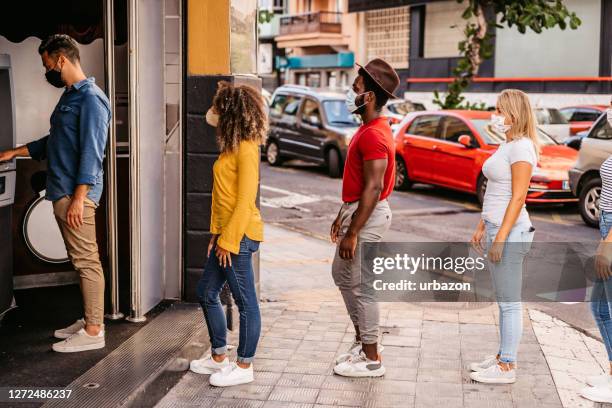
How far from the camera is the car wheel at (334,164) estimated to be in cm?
1729

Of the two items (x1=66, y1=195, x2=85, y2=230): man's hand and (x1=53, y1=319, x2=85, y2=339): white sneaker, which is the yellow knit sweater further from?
(x1=53, y1=319, x2=85, y2=339): white sneaker

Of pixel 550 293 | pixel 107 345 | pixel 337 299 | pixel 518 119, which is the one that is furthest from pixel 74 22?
pixel 550 293

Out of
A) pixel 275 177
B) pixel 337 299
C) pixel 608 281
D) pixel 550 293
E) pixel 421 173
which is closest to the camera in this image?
pixel 608 281

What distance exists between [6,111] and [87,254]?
1139 millimetres

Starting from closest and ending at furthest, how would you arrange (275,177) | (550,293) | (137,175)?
(137,175) → (550,293) → (275,177)

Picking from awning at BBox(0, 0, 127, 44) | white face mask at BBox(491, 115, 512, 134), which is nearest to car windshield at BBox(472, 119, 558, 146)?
awning at BBox(0, 0, 127, 44)

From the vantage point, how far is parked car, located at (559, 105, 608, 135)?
779 inches

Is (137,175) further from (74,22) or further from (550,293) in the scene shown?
(550,293)

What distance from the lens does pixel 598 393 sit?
16.0ft

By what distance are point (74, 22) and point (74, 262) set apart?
220cm

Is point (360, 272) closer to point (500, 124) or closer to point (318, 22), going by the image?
point (500, 124)

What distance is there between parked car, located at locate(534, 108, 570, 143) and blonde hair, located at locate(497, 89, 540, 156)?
14549 mm

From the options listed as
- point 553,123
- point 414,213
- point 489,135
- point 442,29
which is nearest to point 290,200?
point 414,213

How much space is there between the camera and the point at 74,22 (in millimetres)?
6547
